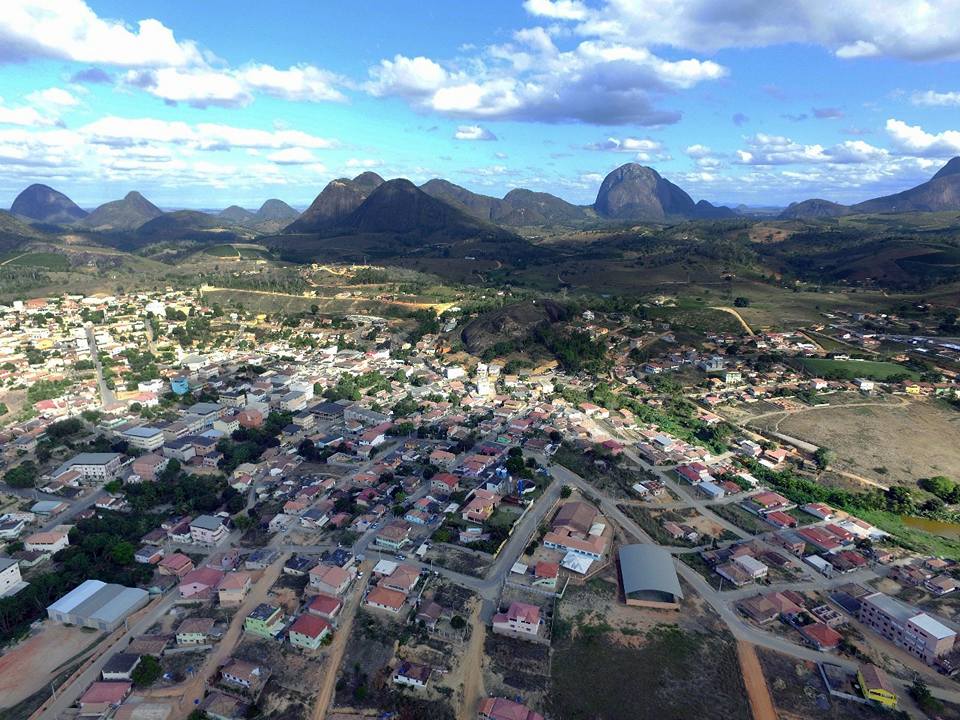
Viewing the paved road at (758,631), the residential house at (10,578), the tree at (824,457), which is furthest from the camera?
the tree at (824,457)

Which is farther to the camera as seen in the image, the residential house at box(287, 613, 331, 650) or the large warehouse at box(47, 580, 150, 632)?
the large warehouse at box(47, 580, 150, 632)

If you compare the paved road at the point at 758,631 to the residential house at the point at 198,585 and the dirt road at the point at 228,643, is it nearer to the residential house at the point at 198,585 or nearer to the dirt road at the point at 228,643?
the dirt road at the point at 228,643

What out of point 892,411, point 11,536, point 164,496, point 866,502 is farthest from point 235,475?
point 892,411

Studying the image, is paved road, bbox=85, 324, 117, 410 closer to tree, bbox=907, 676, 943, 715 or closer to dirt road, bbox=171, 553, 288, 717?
dirt road, bbox=171, 553, 288, 717

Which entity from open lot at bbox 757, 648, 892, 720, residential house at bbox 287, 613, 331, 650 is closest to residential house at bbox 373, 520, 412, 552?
residential house at bbox 287, 613, 331, 650

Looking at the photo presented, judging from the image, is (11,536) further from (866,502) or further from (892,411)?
(892,411)

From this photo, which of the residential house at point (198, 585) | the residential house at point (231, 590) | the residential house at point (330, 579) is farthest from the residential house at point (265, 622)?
the residential house at point (198, 585)

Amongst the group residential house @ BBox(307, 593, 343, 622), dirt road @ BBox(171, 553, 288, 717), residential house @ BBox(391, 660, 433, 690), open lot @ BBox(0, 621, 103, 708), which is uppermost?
residential house @ BBox(307, 593, 343, 622)
